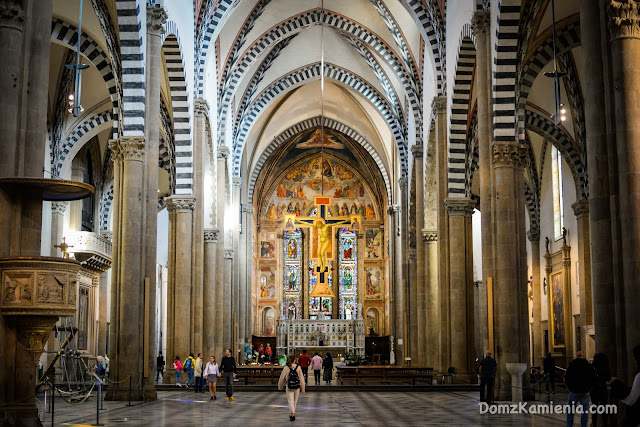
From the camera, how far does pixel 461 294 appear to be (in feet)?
80.8

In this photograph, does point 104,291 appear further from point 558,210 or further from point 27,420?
point 27,420

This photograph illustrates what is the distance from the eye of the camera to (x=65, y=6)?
22.6 meters

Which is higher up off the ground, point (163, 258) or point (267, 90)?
point (267, 90)

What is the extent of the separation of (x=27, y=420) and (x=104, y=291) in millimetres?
24607

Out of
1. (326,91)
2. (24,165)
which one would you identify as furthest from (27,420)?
(326,91)

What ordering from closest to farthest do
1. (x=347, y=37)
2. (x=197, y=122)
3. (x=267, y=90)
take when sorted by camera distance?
(x=197, y=122)
(x=347, y=37)
(x=267, y=90)

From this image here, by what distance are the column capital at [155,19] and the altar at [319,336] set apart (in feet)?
94.8

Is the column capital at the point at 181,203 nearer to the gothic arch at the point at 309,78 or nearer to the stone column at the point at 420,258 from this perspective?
the stone column at the point at 420,258

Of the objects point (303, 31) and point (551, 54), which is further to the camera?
point (303, 31)

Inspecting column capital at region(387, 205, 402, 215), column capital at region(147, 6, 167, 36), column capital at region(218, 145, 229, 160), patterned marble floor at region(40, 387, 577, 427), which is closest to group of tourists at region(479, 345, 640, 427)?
patterned marble floor at region(40, 387, 577, 427)

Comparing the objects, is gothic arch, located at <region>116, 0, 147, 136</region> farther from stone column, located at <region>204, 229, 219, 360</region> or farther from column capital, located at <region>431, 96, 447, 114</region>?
stone column, located at <region>204, 229, 219, 360</region>

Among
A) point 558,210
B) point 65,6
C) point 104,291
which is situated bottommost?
point 104,291

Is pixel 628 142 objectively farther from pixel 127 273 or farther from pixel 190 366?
pixel 190 366

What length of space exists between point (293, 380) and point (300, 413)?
5.91 ft
